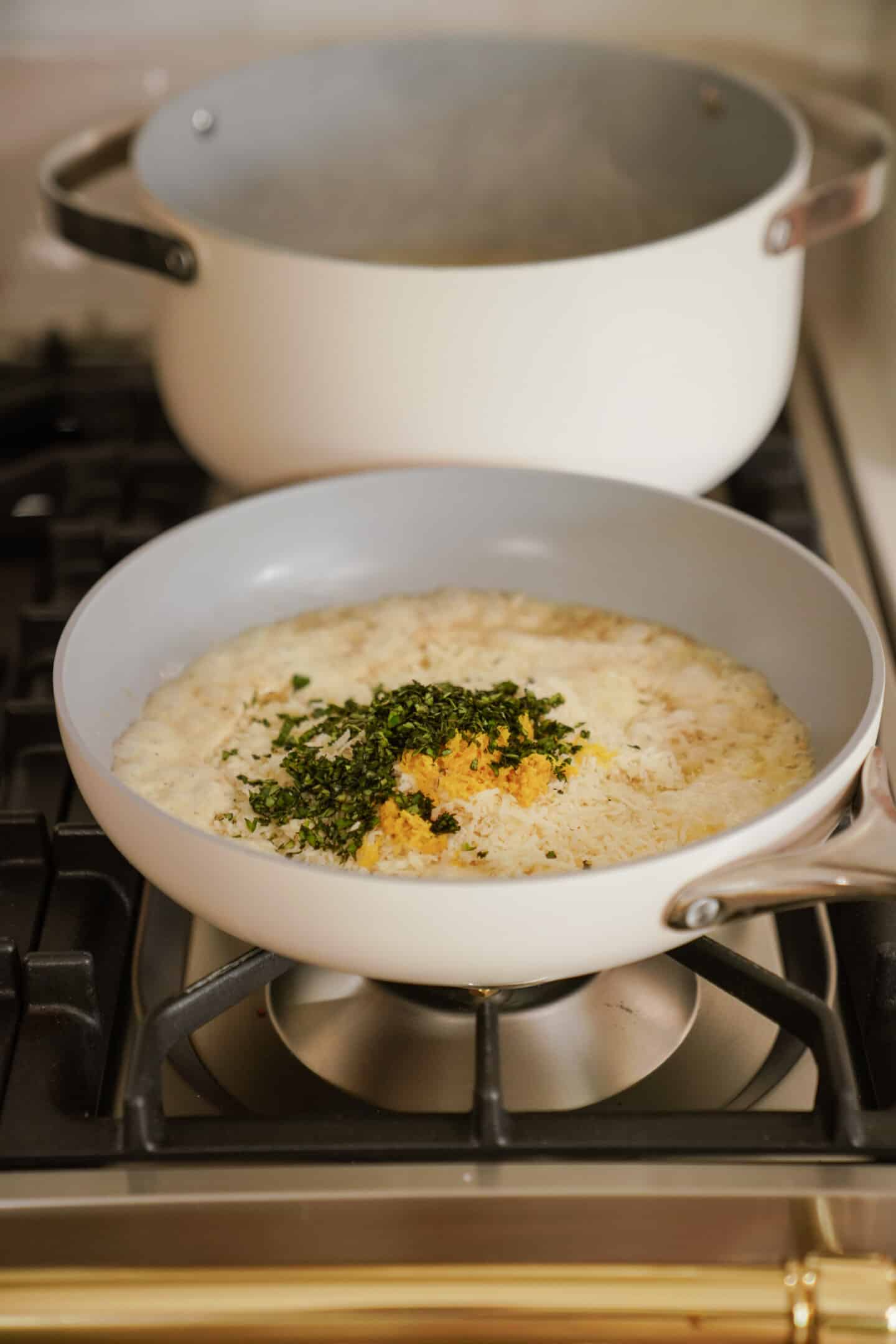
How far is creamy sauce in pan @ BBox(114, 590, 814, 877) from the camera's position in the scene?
64cm

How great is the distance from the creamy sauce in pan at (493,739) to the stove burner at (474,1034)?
0.09m

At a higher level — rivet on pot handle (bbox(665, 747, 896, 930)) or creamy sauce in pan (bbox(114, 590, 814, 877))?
rivet on pot handle (bbox(665, 747, 896, 930))

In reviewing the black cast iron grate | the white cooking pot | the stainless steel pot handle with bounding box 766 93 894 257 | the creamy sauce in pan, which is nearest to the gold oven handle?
the black cast iron grate

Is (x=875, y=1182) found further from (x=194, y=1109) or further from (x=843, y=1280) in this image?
(x=194, y=1109)

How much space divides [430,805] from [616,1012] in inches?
5.5

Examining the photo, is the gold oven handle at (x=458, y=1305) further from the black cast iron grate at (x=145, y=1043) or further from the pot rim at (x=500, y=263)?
the pot rim at (x=500, y=263)

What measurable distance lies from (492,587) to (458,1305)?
464mm

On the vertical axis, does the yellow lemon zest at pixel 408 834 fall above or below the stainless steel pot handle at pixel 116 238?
below

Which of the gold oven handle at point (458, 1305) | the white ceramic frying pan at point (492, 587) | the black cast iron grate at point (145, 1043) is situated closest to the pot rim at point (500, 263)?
the white ceramic frying pan at point (492, 587)

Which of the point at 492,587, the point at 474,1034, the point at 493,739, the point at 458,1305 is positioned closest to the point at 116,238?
the point at 492,587

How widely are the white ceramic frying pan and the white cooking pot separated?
0.05 m

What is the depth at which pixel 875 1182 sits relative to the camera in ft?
1.82

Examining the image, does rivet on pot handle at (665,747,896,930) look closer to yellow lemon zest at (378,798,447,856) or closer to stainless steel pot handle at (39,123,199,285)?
yellow lemon zest at (378,798,447,856)

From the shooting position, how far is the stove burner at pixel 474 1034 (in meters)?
0.64
